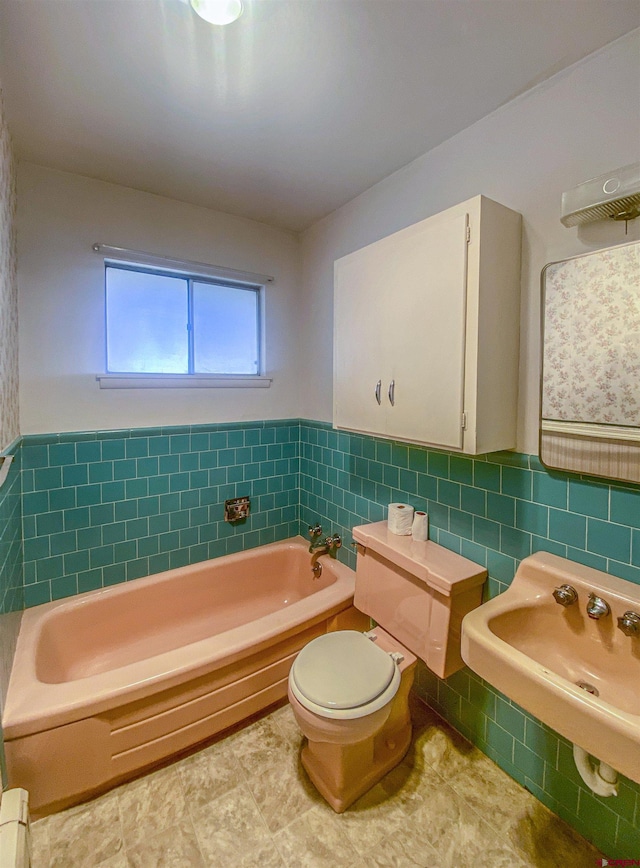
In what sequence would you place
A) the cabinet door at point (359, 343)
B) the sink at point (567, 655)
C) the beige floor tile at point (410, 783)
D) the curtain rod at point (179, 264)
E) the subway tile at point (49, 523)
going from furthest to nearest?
the curtain rod at point (179, 264) < the subway tile at point (49, 523) < the cabinet door at point (359, 343) < the beige floor tile at point (410, 783) < the sink at point (567, 655)

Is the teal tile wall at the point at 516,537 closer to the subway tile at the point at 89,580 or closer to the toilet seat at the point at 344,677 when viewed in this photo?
the toilet seat at the point at 344,677

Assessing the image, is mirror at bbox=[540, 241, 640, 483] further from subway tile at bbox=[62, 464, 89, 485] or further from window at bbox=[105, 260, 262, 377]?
subway tile at bbox=[62, 464, 89, 485]

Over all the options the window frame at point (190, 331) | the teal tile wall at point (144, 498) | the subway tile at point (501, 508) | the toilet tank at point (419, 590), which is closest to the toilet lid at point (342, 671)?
the toilet tank at point (419, 590)

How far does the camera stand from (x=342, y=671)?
147 centimetres

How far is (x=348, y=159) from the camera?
1.79 m

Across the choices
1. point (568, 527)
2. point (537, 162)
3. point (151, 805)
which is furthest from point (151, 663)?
point (537, 162)

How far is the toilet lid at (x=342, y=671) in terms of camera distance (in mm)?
1351

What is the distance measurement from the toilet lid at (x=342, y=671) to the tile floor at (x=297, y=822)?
46 cm

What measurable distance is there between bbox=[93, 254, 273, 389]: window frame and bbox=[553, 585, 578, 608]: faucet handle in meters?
1.96

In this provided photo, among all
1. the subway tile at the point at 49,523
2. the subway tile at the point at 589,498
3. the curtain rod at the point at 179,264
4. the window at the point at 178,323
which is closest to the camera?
the subway tile at the point at 589,498

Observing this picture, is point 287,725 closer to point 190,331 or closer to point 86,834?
point 86,834

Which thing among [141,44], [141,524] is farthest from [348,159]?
[141,524]

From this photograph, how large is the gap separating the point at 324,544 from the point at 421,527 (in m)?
0.84

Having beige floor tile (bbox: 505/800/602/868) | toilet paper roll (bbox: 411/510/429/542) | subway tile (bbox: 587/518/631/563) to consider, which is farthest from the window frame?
beige floor tile (bbox: 505/800/602/868)
